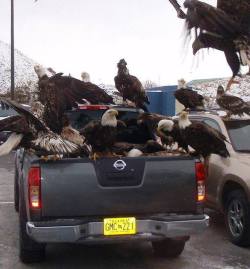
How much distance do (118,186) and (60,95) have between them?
4.27ft

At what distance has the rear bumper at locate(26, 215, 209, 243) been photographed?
17.0ft

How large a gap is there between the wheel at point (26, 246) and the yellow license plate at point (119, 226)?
893 mm

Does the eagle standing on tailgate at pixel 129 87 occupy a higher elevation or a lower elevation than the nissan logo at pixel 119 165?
higher

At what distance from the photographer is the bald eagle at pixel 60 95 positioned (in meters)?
5.89

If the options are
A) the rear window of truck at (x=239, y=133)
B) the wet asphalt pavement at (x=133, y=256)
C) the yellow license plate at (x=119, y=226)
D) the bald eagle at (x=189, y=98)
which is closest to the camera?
the yellow license plate at (x=119, y=226)

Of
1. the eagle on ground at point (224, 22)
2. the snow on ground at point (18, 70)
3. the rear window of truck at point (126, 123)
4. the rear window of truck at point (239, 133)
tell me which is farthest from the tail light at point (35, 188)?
the snow on ground at point (18, 70)

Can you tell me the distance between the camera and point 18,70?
51781 millimetres

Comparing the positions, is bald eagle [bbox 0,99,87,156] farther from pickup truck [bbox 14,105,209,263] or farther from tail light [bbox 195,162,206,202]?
tail light [bbox 195,162,206,202]

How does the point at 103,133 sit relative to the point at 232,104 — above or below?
below

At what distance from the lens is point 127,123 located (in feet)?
23.3

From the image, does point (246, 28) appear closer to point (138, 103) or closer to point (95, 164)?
point (95, 164)

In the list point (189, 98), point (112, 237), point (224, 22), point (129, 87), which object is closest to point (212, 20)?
point (224, 22)

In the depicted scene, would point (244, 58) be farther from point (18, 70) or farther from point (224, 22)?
point (18, 70)

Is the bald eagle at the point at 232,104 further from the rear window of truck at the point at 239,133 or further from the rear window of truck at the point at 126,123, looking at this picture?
the rear window of truck at the point at 126,123
